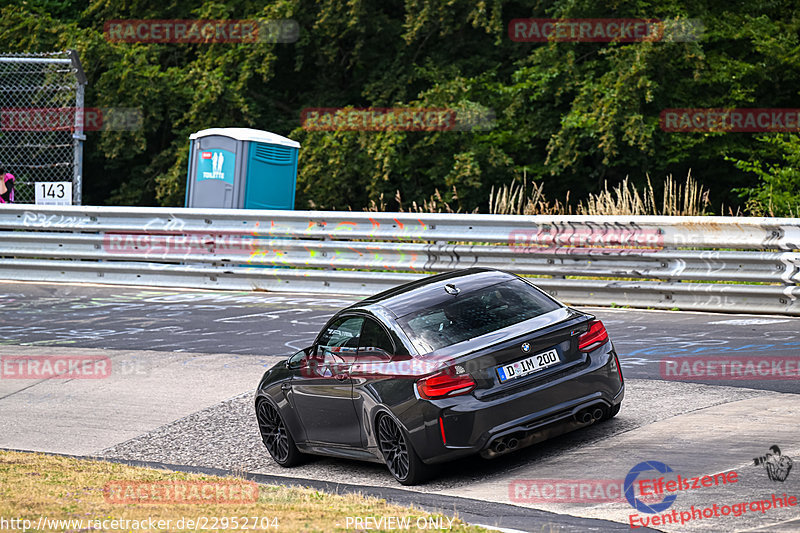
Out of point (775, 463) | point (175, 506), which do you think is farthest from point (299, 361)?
point (775, 463)

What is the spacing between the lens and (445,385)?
7344mm

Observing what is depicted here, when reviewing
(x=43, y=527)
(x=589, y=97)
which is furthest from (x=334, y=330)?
(x=589, y=97)

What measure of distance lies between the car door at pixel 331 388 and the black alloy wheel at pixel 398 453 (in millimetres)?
316

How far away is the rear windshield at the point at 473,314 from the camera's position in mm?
7723

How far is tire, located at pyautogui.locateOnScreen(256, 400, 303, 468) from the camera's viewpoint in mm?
8742

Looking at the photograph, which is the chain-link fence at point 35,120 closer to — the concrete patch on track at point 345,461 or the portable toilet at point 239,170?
the portable toilet at point 239,170

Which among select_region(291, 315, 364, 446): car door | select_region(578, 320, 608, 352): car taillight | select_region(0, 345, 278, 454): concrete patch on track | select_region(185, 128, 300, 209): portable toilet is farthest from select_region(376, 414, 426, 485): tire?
select_region(185, 128, 300, 209): portable toilet

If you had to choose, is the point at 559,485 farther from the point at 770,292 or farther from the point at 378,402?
the point at 770,292

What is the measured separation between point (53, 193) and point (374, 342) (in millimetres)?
11658

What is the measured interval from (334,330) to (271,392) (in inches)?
32.8

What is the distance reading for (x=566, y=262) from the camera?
13.8 m

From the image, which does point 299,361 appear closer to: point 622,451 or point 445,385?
point 445,385

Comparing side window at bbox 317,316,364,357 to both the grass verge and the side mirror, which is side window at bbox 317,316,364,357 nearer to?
the side mirror

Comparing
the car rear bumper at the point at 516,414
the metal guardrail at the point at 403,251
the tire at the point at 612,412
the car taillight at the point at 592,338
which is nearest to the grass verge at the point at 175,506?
the car rear bumper at the point at 516,414
